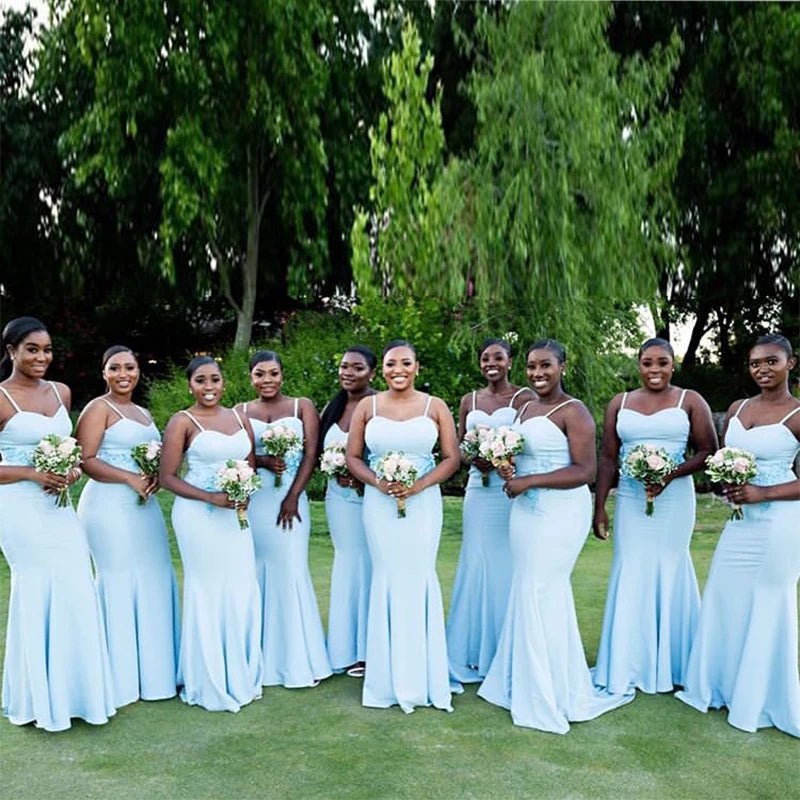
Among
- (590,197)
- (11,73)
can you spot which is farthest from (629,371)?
(11,73)

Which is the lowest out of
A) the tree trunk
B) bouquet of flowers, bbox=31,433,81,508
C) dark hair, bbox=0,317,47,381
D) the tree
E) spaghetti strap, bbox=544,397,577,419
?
bouquet of flowers, bbox=31,433,81,508

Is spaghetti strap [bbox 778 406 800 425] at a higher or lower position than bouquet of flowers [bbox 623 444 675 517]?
higher

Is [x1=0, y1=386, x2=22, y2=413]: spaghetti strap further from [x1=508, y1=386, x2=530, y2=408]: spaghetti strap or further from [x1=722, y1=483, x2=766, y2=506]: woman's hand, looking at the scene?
[x1=722, y1=483, x2=766, y2=506]: woman's hand

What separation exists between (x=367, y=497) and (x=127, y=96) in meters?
16.3

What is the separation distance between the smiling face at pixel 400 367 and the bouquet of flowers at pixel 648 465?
1.59 metres

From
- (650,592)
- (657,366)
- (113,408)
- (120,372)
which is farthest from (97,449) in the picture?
(650,592)

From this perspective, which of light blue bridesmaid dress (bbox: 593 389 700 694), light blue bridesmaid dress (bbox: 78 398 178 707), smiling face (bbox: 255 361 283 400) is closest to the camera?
light blue bridesmaid dress (bbox: 78 398 178 707)

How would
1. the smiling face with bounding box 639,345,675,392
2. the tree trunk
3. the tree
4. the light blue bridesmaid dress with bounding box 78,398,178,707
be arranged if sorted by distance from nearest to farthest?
the light blue bridesmaid dress with bounding box 78,398,178,707
the smiling face with bounding box 639,345,675,392
the tree
the tree trunk

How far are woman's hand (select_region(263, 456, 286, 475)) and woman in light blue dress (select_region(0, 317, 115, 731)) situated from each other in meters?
1.38

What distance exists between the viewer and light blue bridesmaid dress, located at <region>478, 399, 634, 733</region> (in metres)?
5.61

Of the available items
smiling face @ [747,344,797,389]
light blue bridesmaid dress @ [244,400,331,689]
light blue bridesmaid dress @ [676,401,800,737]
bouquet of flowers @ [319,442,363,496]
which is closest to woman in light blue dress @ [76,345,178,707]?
light blue bridesmaid dress @ [244,400,331,689]

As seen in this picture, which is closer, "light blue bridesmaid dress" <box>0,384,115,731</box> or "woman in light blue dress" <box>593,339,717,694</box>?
"light blue bridesmaid dress" <box>0,384,115,731</box>

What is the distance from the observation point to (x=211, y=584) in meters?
5.91

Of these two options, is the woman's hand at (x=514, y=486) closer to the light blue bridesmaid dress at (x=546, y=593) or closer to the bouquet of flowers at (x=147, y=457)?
the light blue bridesmaid dress at (x=546, y=593)
